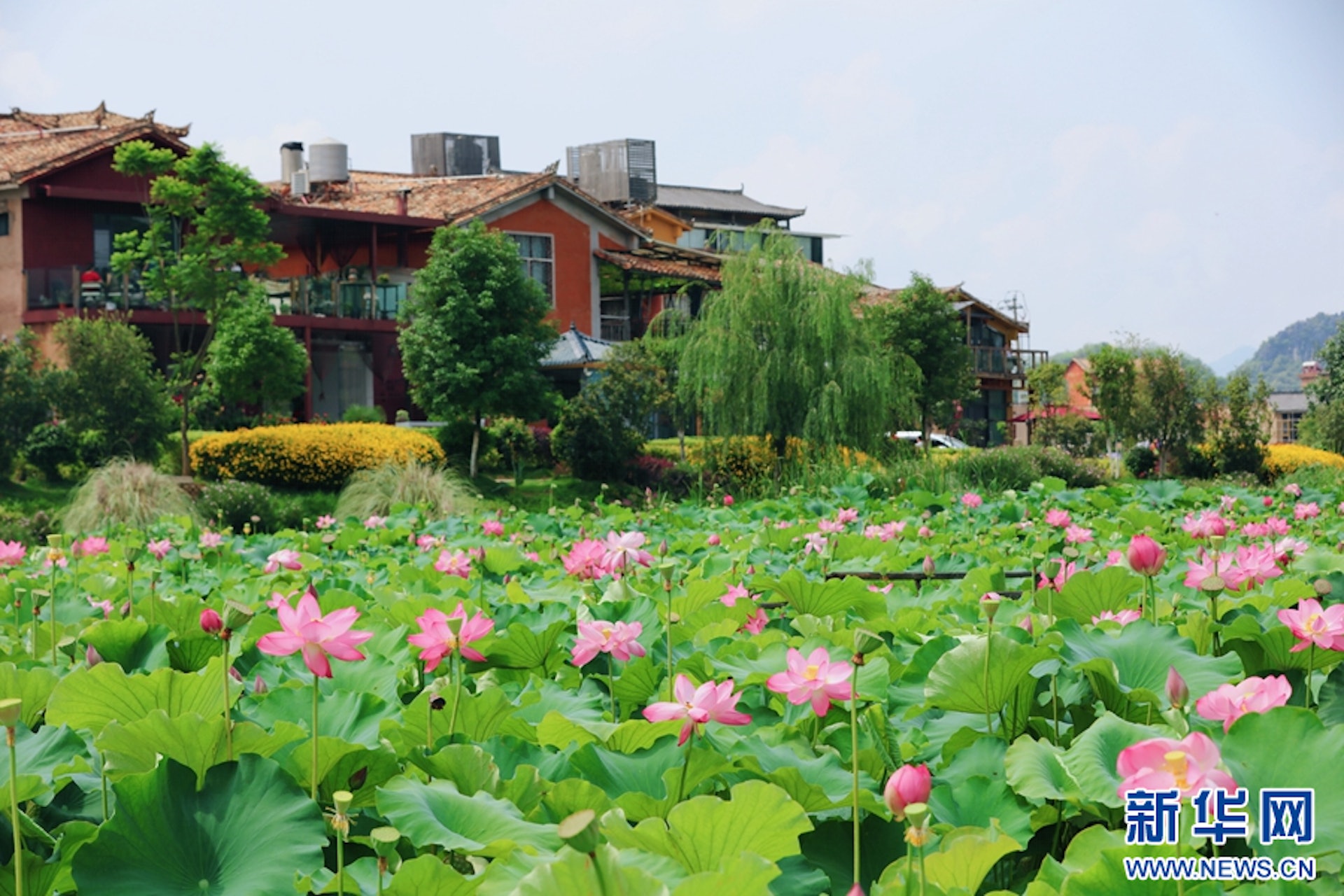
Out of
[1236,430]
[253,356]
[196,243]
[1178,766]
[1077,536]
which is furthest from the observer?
[1236,430]

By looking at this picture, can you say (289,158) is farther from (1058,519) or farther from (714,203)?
(1058,519)

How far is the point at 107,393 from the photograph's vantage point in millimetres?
19578

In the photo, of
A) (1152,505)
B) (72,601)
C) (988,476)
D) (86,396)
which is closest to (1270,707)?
(72,601)

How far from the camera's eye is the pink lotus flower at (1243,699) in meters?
1.42

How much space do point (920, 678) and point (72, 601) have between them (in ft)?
7.23

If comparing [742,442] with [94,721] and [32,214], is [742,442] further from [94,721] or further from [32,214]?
[94,721]

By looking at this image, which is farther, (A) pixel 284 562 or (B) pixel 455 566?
(A) pixel 284 562

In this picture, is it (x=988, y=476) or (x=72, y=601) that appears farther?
(x=988, y=476)

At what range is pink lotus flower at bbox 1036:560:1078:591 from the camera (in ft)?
8.34

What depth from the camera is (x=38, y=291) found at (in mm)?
23359

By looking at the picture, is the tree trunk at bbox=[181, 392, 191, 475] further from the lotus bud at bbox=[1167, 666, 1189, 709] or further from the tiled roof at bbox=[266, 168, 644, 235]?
the lotus bud at bbox=[1167, 666, 1189, 709]

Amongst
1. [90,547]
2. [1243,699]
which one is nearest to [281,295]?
[90,547]

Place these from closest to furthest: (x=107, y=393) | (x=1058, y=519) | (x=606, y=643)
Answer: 1. (x=606, y=643)
2. (x=1058, y=519)
3. (x=107, y=393)

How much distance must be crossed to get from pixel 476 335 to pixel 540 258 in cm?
807
